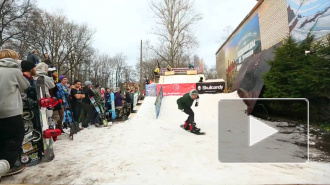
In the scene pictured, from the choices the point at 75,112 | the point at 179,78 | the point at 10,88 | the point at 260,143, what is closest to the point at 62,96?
the point at 75,112

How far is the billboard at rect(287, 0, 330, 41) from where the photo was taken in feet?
25.2

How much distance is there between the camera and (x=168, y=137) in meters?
6.74

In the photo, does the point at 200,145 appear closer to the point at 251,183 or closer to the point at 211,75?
the point at 251,183

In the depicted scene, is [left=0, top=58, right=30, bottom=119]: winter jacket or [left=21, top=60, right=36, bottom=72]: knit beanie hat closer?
[left=0, top=58, right=30, bottom=119]: winter jacket

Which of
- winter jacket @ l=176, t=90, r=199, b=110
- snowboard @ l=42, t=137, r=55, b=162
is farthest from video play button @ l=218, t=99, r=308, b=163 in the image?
snowboard @ l=42, t=137, r=55, b=162

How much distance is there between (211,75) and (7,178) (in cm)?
6532

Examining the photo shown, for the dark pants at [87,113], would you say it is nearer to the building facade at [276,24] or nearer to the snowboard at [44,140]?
the snowboard at [44,140]

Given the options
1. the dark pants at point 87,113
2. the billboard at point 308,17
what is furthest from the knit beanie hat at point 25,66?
the billboard at point 308,17

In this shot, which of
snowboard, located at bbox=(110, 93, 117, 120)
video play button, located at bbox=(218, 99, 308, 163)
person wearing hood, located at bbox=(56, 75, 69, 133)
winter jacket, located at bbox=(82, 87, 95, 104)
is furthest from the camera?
snowboard, located at bbox=(110, 93, 117, 120)

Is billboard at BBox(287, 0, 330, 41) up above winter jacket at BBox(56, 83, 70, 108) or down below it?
above

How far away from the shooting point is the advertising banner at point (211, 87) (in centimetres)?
1548

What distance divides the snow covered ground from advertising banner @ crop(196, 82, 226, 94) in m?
9.20

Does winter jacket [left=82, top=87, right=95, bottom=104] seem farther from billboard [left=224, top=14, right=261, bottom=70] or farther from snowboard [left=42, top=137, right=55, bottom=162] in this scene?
billboard [left=224, top=14, right=261, bottom=70]

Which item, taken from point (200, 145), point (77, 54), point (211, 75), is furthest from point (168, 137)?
point (211, 75)
